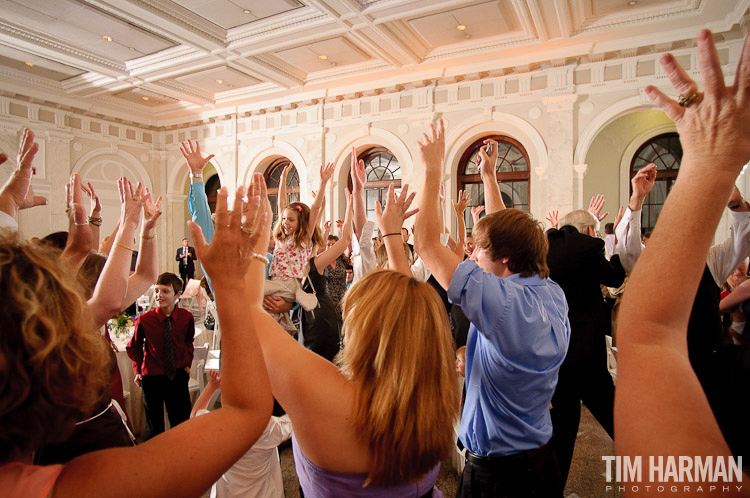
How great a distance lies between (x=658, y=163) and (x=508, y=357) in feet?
30.5

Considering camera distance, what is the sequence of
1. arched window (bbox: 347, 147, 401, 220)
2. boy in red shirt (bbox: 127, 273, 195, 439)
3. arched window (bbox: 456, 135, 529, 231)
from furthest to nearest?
arched window (bbox: 347, 147, 401, 220) → arched window (bbox: 456, 135, 529, 231) → boy in red shirt (bbox: 127, 273, 195, 439)

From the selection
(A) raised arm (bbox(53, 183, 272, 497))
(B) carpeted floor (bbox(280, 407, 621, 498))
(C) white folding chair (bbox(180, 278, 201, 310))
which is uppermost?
(A) raised arm (bbox(53, 183, 272, 497))

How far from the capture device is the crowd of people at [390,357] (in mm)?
563

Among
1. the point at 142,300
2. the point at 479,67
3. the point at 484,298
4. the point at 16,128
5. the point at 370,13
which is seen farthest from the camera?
the point at 16,128

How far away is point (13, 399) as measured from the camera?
0.62 meters

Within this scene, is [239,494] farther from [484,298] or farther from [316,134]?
[316,134]

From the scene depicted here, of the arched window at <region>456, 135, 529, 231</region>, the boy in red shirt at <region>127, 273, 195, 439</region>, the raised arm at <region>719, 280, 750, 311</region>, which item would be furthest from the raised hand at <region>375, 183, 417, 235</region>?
the arched window at <region>456, 135, 529, 231</region>

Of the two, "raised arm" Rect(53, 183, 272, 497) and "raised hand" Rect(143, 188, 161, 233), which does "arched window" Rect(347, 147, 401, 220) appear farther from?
"raised arm" Rect(53, 183, 272, 497)

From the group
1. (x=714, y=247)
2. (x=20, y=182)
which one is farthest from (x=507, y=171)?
(x=20, y=182)

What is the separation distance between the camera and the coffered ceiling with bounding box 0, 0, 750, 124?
6617 mm

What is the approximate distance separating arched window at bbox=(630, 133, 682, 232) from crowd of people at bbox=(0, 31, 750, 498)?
7384mm

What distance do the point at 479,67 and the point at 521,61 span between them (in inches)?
30.3

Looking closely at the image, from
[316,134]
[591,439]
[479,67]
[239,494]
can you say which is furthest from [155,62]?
[591,439]

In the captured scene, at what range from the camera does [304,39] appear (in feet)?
25.0
